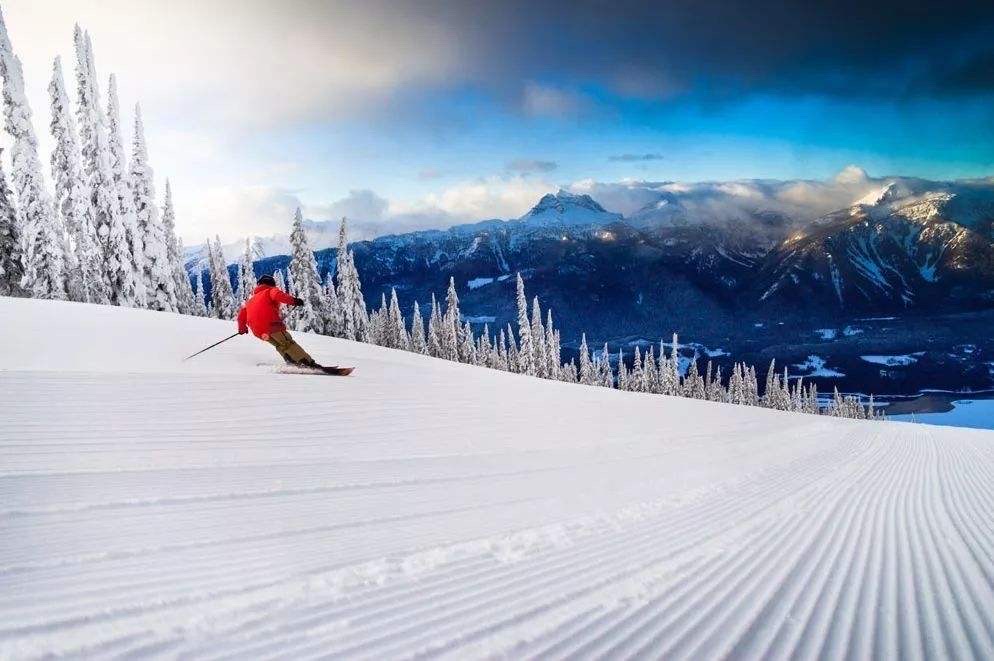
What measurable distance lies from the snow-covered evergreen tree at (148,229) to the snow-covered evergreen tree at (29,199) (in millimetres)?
4554

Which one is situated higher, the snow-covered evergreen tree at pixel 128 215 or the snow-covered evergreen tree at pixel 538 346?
the snow-covered evergreen tree at pixel 128 215

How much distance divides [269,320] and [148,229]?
29701 millimetres

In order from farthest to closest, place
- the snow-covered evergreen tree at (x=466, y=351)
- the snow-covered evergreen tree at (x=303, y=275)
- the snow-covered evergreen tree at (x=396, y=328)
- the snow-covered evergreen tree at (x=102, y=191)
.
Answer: the snow-covered evergreen tree at (x=466, y=351), the snow-covered evergreen tree at (x=396, y=328), the snow-covered evergreen tree at (x=303, y=275), the snow-covered evergreen tree at (x=102, y=191)

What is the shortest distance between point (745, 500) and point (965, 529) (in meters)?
2.64

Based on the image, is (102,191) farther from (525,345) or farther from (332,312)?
(525,345)

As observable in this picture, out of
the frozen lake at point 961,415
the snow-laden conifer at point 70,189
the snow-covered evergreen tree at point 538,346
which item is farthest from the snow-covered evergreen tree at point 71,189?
the frozen lake at point 961,415

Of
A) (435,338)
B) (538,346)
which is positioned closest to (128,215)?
(435,338)

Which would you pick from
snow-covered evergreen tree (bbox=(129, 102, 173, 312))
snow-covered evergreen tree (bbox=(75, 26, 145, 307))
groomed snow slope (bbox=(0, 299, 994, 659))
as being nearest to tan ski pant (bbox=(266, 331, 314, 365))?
groomed snow slope (bbox=(0, 299, 994, 659))

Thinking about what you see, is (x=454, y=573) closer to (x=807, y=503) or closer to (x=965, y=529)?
(x=807, y=503)

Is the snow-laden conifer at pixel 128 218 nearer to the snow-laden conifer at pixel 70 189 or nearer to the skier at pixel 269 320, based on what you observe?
the snow-laden conifer at pixel 70 189

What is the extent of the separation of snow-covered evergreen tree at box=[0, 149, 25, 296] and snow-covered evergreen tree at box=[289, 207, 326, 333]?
1663cm

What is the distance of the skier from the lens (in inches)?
374

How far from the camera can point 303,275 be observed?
4225cm

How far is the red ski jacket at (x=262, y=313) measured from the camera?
31.1 feet
